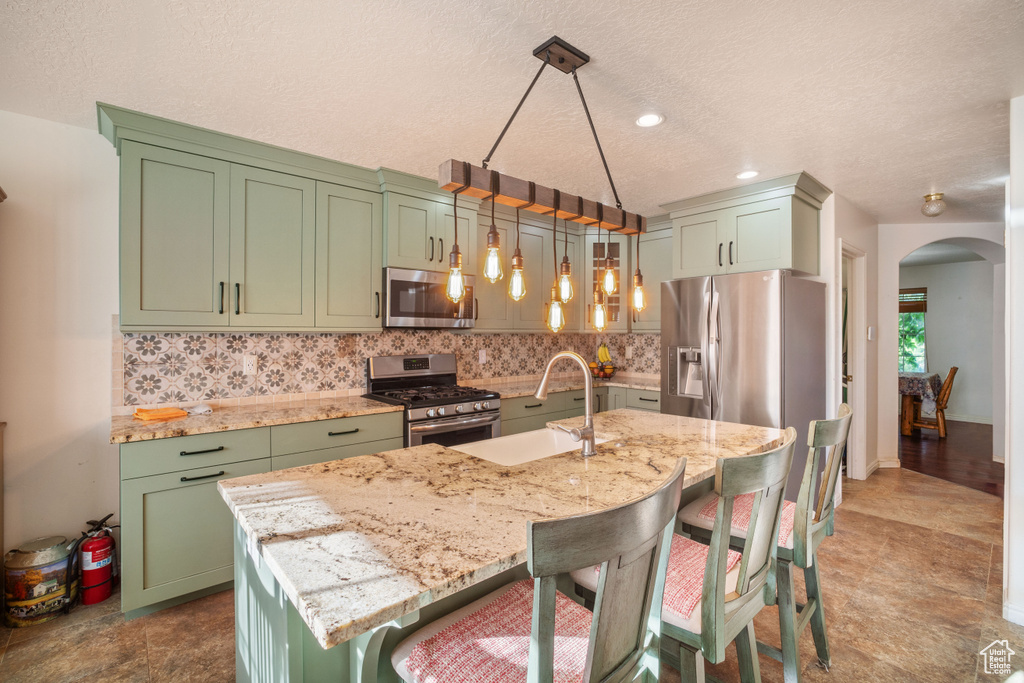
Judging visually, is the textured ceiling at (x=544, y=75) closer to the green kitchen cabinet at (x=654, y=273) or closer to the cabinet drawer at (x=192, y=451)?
the green kitchen cabinet at (x=654, y=273)

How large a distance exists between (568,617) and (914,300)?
9.19m

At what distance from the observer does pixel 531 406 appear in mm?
3748

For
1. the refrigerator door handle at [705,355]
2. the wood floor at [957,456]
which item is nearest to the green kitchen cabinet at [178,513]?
the refrigerator door handle at [705,355]

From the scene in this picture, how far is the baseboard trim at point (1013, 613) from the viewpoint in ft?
7.16

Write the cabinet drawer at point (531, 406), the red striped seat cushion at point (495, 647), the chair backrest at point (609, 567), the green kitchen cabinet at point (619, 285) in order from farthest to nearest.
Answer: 1. the green kitchen cabinet at point (619, 285)
2. the cabinet drawer at point (531, 406)
3. the red striped seat cushion at point (495, 647)
4. the chair backrest at point (609, 567)

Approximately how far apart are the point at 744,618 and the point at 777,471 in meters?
0.46

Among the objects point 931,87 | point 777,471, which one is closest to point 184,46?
point 777,471

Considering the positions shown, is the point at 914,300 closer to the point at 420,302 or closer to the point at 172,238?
the point at 420,302

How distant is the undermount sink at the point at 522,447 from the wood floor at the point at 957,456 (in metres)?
4.14

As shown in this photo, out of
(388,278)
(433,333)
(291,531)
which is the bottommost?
(291,531)

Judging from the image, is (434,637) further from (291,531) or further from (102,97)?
(102,97)

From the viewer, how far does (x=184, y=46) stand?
178cm

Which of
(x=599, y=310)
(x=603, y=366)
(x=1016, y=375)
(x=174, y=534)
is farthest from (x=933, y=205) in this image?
(x=174, y=534)

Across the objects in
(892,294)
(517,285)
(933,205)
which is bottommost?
(517,285)
